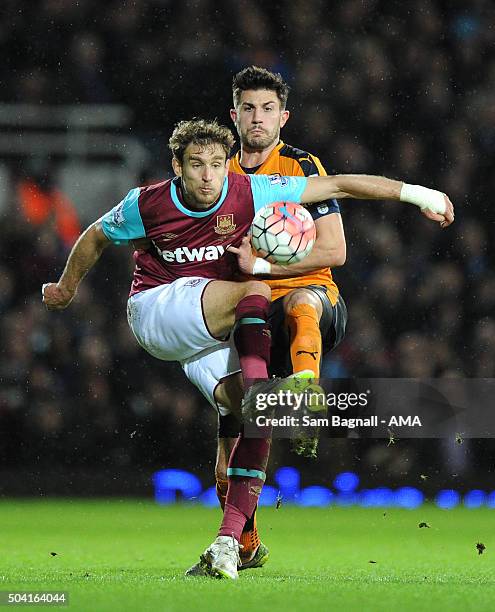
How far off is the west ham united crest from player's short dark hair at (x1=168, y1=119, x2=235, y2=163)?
0.24 meters

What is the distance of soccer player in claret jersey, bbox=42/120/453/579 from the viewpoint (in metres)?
4.60

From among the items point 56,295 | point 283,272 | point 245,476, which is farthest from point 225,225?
point 245,476

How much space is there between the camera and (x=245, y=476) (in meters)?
4.63

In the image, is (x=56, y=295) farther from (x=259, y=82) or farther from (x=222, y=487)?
(x=259, y=82)

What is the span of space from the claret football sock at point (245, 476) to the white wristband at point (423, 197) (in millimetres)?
1068

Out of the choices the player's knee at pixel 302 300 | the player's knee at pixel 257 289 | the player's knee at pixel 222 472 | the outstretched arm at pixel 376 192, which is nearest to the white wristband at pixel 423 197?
the outstretched arm at pixel 376 192

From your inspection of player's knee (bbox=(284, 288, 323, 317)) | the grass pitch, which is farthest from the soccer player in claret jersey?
the grass pitch

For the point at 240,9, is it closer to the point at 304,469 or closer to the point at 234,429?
the point at 304,469

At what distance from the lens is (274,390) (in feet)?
14.1

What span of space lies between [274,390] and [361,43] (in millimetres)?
6204

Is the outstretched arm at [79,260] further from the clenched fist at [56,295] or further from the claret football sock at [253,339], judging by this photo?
the claret football sock at [253,339]

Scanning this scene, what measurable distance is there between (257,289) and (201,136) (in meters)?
0.62

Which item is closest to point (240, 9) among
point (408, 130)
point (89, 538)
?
point (408, 130)

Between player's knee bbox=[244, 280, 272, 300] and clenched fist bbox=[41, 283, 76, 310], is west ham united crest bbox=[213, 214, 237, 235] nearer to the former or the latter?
player's knee bbox=[244, 280, 272, 300]
